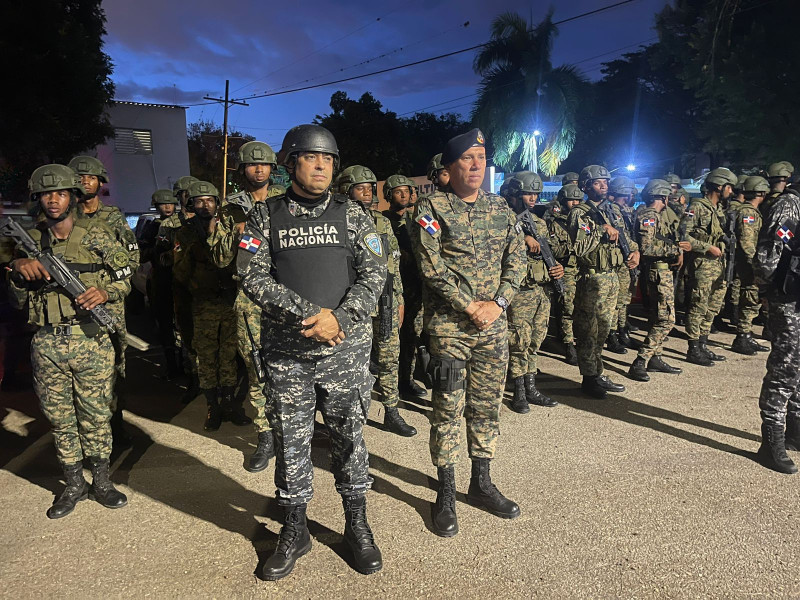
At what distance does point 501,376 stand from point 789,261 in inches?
87.8

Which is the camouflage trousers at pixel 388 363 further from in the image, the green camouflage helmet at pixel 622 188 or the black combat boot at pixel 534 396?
the green camouflage helmet at pixel 622 188

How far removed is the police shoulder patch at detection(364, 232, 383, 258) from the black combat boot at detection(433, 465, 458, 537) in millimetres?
1385

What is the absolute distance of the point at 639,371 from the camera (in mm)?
5930

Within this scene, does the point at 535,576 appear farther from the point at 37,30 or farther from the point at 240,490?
the point at 37,30

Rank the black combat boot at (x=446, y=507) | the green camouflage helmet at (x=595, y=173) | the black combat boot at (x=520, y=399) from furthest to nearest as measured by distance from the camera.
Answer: the green camouflage helmet at (x=595, y=173) < the black combat boot at (x=520, y=399) < the black combat boot at (x=446, y=507)

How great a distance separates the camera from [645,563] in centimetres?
279

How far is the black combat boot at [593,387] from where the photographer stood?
5340mm

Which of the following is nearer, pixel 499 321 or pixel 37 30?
pixel 499 321

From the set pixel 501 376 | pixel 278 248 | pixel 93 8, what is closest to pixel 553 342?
A: pixel 501 376

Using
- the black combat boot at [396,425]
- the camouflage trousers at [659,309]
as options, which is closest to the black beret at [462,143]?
the black combat boot at [396,425]

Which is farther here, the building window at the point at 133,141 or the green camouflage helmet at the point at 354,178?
the building window at the point at 133,141

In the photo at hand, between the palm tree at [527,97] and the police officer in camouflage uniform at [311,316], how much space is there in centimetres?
2406

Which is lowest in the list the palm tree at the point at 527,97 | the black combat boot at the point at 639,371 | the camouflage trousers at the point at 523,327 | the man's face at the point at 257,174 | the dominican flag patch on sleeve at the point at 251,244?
the black combat boot at the point at 639,371

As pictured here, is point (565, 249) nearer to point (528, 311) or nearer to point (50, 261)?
point (528, 311)
